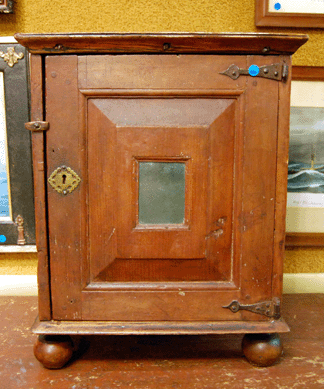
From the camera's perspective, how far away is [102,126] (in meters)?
1.00

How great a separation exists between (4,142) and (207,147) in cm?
104

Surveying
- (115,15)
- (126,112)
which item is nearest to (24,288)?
(126,112)

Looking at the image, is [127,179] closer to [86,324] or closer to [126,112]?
[126,112]

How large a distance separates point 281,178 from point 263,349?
553mm

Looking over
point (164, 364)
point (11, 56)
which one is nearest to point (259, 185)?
point (164, 364)

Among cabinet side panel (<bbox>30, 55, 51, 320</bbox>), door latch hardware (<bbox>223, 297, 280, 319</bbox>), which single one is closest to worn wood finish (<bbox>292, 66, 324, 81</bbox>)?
door latch hardware (<bbox>223, 297, 280, 319</bbox>)

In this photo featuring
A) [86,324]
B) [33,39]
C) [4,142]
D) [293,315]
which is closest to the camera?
[33,39]

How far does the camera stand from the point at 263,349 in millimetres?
1061

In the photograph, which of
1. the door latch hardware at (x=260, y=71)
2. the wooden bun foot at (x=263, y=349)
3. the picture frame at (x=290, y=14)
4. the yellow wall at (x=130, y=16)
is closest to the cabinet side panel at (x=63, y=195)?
the door latch hardware at (x=260, y=71)

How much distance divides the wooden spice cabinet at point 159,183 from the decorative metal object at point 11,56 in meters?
0.62

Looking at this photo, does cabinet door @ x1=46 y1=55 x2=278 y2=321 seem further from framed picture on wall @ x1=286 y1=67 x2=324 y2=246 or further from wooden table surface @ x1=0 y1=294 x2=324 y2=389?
framed picture on wall @ x1=286 y1=67 x2=324 y2=246

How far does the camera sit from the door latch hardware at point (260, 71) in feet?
3.19

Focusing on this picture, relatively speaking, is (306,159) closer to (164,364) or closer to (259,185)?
(259,185)

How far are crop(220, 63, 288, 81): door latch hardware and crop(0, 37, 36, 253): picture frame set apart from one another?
985 millimetres
